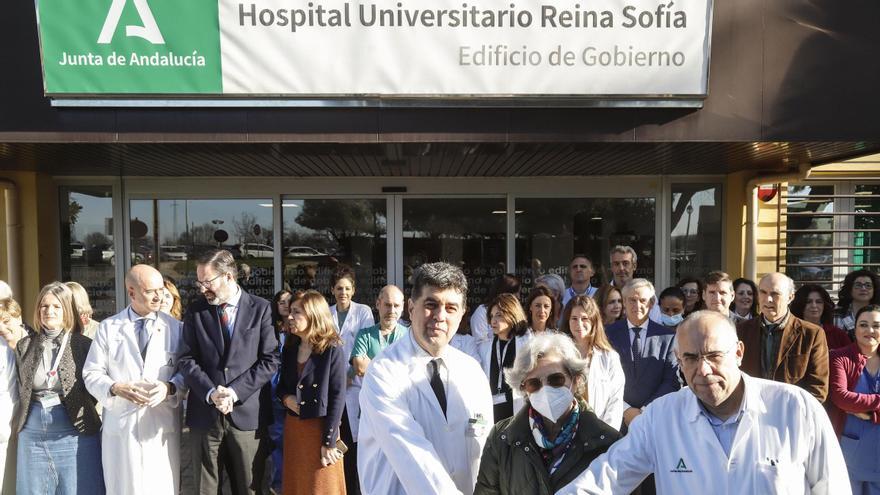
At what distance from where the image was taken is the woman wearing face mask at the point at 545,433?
2.28m

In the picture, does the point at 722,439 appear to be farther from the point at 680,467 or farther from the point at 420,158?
the point at 420,158

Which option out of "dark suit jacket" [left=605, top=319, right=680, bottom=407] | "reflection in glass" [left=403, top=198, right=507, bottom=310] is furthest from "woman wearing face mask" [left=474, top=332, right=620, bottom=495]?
"reflection in glass" [left=403, top=198, right=507, bottom=310]

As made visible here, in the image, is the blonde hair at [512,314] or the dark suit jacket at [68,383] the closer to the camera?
the dark suit jacket at [68,383]

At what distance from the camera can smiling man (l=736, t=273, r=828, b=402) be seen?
3.96 m

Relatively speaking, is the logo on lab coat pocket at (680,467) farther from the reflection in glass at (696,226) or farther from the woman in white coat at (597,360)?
the reflection in glass at (696,226)

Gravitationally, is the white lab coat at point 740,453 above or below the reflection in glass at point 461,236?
below

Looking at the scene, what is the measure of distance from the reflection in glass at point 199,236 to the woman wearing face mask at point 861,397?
637 cm

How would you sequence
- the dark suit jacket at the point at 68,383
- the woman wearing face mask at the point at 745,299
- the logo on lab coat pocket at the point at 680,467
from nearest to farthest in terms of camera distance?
the logo on lab coat pocket at the point at 680,467, the dark suit jacket at the point at 68,383, the woman wearing face mask at the point at 745,299

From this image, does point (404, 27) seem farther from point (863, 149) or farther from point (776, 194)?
point (776, 194)

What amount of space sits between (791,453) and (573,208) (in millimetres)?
6190

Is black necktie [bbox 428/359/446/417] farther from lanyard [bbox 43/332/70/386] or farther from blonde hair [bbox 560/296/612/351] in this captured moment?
lanyard [bbox 43/332/70/386]

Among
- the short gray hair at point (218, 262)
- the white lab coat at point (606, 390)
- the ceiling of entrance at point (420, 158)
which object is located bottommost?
the white lab coat at point (606, 390)

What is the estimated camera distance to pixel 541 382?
95.2 inches

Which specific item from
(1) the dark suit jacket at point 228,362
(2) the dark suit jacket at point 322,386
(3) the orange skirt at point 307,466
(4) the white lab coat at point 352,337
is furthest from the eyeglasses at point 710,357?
(4) the white lab coat at point 352,337
